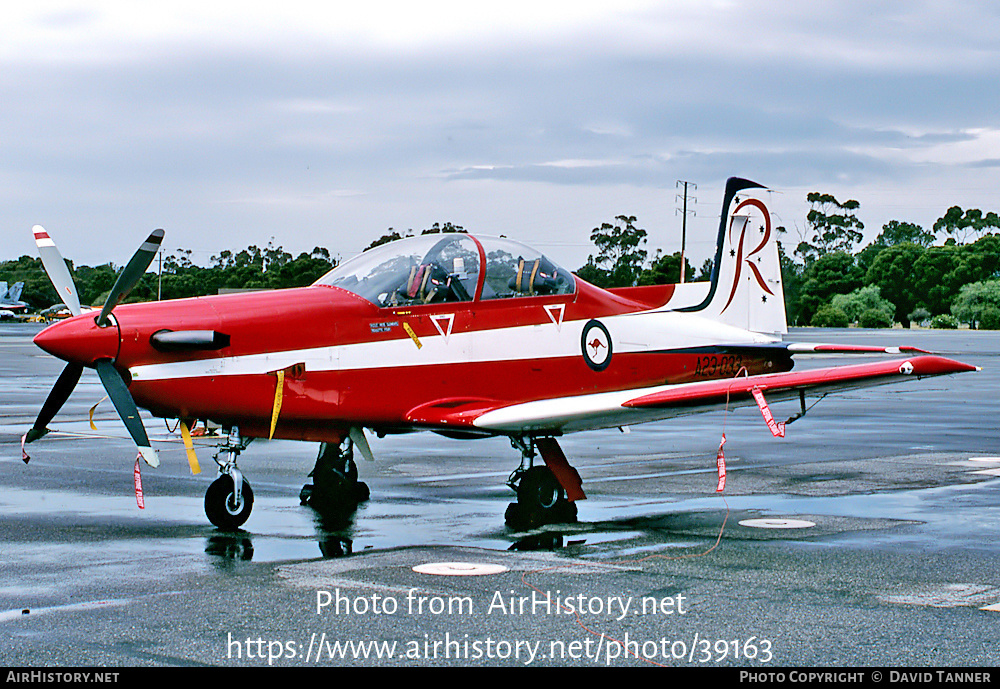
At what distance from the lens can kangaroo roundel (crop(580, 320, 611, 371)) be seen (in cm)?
977

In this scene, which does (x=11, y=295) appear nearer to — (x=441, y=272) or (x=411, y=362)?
(x=441, y=272)

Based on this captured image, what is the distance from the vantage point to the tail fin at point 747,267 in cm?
1180

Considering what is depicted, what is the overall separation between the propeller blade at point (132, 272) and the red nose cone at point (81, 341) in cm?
9

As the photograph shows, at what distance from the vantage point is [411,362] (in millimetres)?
8805

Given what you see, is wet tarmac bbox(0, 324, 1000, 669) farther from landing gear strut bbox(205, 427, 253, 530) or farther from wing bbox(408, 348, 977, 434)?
wing bbox(408, 348, 977, 434)

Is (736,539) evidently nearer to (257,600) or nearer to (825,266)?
(257,600)

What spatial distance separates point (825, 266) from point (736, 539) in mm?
113410

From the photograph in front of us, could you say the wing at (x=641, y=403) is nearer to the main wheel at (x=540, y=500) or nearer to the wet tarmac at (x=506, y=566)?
the main wheel at (x=540, y=500)

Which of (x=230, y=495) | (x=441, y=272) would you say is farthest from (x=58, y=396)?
(x=441, y=272)

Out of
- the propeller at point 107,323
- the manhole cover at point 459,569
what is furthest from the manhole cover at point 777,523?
the propeller at point 107,323

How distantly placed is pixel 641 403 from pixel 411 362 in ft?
6.02

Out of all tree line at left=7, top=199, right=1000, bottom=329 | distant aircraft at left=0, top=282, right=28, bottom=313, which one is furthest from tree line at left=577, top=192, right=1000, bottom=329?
distant aircraft at left=0, top=282, right=28, bottom=313

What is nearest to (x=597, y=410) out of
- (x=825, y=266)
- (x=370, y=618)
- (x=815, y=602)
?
(x=815, y=602)
